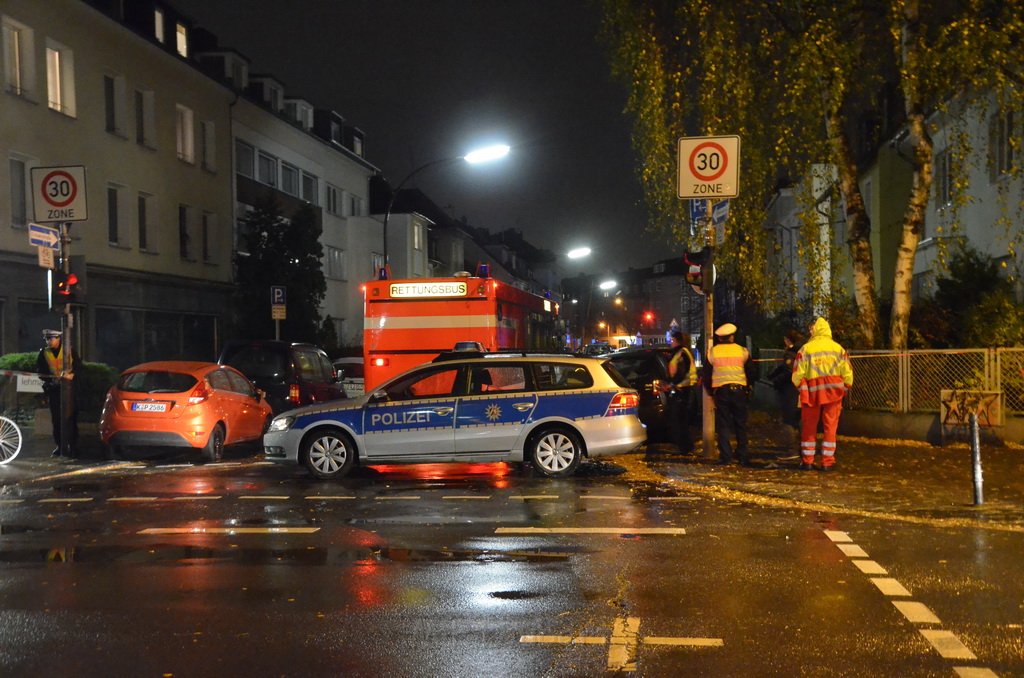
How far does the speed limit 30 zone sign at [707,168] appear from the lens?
14.2 meters

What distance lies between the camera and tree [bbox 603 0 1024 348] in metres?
15.6

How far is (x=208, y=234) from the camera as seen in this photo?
3609 cm

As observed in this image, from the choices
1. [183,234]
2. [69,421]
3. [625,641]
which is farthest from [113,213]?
[625,641]

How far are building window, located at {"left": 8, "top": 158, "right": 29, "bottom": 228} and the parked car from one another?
26.1 ft

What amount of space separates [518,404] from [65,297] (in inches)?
291

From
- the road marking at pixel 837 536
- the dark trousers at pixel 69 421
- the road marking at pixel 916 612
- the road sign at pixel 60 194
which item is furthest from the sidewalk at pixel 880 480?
the road sign at pixel 60 194

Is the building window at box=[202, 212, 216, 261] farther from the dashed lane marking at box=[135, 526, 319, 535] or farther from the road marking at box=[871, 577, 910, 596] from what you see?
the road marking at box=[871, 577, 910, 596]

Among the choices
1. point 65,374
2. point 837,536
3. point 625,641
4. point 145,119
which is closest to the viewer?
point 625,641

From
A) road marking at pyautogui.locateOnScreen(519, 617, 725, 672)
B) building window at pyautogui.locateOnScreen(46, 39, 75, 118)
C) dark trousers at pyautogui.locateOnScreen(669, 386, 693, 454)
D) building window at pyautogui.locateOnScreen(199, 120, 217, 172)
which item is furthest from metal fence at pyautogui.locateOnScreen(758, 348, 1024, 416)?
building window at pyautogui.locateOnScreen(199, 120, 217, 172)

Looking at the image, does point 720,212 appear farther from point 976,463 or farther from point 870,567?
point 870,567

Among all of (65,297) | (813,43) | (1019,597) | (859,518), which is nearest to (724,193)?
(813,43)

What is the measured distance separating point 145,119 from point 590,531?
2649cm

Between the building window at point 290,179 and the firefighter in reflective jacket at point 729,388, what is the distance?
104ft

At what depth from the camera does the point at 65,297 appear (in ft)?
53.0
